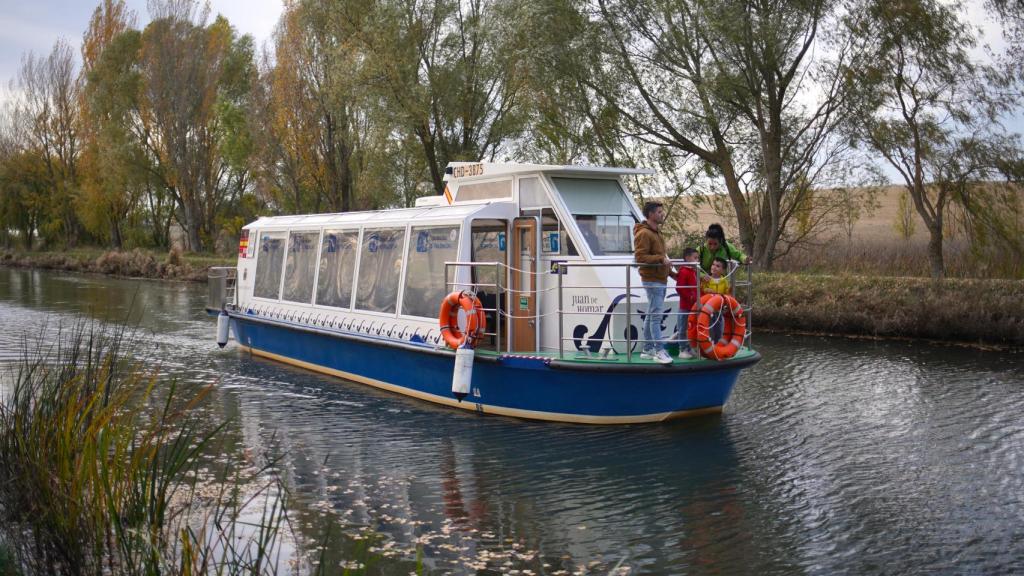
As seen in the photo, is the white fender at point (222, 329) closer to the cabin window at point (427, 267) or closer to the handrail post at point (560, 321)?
the cabin window at point (427, 267)

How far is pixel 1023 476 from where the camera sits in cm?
880

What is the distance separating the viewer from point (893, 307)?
18875 mm

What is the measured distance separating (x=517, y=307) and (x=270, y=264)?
21.6 feet

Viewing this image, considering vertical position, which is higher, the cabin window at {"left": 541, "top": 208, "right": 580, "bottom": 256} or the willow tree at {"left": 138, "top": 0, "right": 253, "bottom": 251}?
the willow tree at {"left": 138, "top": 0, "right": 253, "bottom": 251}

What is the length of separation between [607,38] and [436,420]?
15.0 metres

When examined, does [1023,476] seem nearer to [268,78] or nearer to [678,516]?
[678,516]

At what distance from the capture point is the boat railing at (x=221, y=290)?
56.7 ft

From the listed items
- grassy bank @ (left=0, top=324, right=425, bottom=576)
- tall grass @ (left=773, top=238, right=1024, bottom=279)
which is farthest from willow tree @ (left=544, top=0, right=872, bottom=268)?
grassy bank @ (left=0, top=324, right=425, bottom=576)

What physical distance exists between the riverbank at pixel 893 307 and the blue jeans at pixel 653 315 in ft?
32.7

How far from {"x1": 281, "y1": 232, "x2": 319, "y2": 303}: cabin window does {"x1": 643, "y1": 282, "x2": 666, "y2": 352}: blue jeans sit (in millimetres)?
6405

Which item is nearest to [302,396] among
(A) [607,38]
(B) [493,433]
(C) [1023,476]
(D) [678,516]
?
(B) [493,433]

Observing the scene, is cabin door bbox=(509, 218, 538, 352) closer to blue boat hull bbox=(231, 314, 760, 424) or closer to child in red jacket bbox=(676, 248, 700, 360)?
blue boat hull bbox=(231, 314, 760, 424)

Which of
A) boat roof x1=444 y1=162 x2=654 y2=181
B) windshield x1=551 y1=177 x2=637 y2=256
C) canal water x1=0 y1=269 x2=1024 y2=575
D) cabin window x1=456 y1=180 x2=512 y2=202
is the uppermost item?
boat roof x1=444 y1=162 x2=654 y2=181

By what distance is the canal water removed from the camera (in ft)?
22.5
